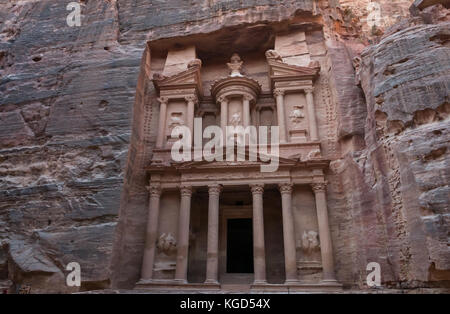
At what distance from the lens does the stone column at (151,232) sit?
35.6 ft

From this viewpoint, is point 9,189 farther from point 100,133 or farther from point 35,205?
point 100,133

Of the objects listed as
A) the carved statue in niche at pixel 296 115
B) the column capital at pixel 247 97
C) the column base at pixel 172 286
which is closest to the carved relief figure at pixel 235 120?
the column capital at pixel 247 97

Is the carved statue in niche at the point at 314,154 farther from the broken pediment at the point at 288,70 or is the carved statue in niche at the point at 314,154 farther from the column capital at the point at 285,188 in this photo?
the broken pediment at the point at 288,70

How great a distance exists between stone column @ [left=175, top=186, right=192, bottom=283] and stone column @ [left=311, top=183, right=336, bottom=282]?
13.6 feet

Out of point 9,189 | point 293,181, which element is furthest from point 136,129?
point 293,181

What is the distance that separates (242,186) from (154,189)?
2.99m

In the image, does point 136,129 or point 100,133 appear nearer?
point 100,133

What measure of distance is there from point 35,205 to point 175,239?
447 centimetres

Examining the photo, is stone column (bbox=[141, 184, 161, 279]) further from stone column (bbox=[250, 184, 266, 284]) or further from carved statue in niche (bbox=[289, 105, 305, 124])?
carved statue in niche (bbox=[289, 105, 305, 124])

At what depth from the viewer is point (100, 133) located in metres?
11.9

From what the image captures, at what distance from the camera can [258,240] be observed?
35.5 feet

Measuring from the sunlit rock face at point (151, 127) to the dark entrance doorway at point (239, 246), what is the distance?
3.04 m
